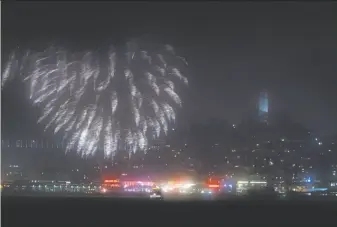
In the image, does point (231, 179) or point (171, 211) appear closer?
point (171, 211)

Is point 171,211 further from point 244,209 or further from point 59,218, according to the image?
point 59,218

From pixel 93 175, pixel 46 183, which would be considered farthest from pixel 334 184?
pixel 46 183

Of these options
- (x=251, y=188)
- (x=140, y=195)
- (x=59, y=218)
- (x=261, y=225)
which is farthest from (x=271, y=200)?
(x=59, y=218)

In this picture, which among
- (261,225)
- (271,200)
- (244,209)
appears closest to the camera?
(261,225)

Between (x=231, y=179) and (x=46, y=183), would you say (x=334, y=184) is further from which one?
(x=46, y=183)

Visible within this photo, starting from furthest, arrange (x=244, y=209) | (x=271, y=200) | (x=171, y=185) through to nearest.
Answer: (x=171, y=185) < (x=271, y=200) < (x=244, y=209)

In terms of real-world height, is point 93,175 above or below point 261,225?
above
